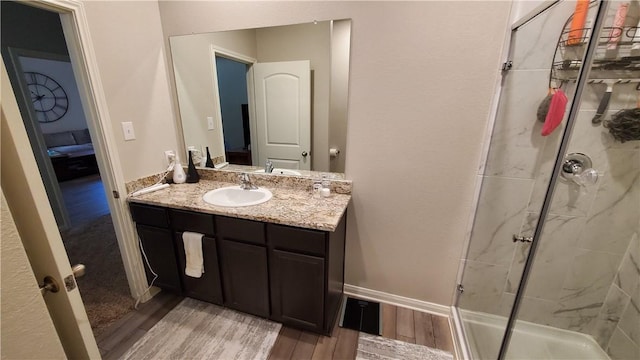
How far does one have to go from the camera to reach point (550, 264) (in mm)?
1539

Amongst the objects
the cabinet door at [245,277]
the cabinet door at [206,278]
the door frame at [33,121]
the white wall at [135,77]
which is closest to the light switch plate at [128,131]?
the white wall at [135,77]

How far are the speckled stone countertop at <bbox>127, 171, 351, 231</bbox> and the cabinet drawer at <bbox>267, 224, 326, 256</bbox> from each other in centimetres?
5

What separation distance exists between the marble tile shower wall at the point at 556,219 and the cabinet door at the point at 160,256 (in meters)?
2.08

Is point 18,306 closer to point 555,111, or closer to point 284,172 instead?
point 284,172

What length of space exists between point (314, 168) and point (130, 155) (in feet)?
4.28

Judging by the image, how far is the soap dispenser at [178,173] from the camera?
204 cm

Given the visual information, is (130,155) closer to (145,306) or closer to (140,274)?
(140,274)

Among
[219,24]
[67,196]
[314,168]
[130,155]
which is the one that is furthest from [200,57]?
[67,196]

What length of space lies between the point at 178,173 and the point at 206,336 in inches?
48.3

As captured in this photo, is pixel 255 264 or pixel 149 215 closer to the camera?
pixel 255 264

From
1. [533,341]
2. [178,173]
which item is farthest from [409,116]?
[178,173]

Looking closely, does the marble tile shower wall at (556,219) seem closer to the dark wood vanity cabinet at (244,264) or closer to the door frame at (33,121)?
the dark wood vanity cabinet at (244,264)

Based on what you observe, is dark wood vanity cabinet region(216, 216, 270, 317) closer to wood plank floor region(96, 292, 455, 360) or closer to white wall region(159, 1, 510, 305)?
wood plank floor region(96, 292, 455, 360)

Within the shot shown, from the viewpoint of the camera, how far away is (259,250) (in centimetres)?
154
